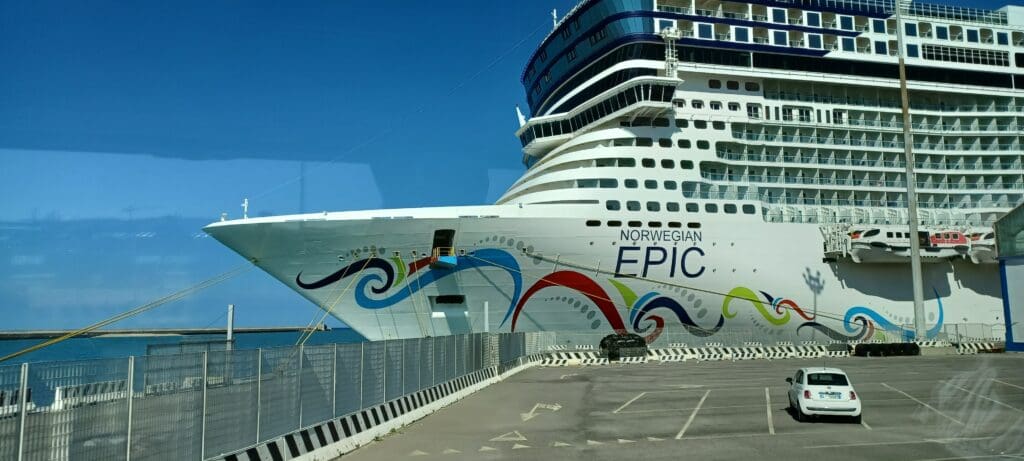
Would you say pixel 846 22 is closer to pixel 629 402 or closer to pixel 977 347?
pixel 977 347

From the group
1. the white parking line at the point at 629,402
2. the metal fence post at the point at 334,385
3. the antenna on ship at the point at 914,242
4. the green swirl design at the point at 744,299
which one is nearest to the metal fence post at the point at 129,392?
the metal fence post at the point at 334,385

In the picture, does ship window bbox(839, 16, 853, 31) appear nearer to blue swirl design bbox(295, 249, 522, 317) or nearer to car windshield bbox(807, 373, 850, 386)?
blue swirl design bbox(295, 249, 522, 317)

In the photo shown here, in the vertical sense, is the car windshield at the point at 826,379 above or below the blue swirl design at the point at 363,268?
below

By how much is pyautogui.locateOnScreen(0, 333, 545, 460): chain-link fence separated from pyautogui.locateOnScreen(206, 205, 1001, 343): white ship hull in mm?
18079

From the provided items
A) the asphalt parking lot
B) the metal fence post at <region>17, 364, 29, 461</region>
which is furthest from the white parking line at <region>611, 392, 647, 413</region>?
the metal fence post at <region>17, 364, 29, 461</region>

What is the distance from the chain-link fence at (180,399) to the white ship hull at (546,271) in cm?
1808

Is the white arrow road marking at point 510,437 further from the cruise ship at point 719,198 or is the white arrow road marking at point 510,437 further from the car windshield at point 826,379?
the cruise ship at point 719,198

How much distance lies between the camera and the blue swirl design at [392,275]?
104ft

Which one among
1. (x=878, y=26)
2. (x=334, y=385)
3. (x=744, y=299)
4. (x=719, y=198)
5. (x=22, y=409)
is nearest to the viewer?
(x=22, y=409)

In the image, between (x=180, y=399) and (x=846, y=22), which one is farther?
(x=846, y=22)

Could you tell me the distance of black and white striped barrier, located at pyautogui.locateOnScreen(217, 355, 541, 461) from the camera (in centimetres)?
957

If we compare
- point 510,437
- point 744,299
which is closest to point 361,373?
point 510,437

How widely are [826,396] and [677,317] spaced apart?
66.7ft

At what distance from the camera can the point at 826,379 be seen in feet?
47.7
